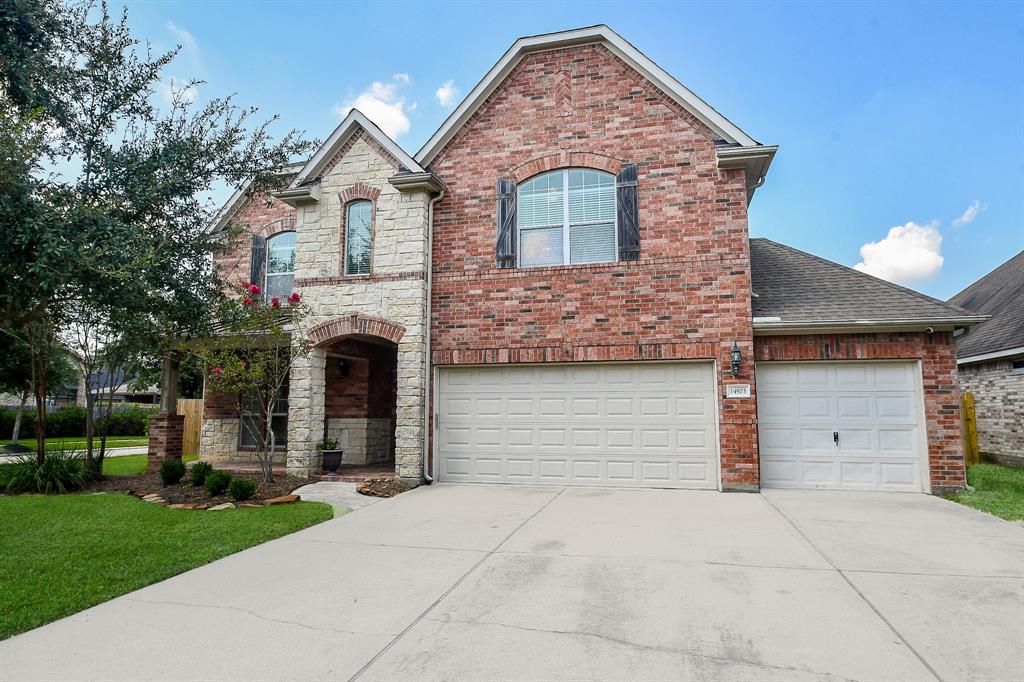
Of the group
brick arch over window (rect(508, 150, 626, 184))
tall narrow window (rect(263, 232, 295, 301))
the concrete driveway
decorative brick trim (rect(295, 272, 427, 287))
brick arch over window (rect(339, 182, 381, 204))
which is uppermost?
brick arch over window (rect(508, 150, 626, 184))

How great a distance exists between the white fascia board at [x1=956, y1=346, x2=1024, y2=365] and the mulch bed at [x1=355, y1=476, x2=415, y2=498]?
13.5 m

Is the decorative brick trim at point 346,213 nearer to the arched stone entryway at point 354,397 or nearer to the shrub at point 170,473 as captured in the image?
the arched stone entryway at point 354,397

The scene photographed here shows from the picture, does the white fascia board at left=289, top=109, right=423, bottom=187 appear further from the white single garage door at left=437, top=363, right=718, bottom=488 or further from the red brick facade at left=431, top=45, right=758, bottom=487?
the white single garage door at left=437, top=363, right=718, bottom=488

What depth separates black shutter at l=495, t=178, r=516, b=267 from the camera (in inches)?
430

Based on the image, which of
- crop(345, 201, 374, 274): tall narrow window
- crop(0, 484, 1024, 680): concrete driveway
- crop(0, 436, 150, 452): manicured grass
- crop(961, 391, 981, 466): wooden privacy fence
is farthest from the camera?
crop(0, 436, 150, 452): manicured grass

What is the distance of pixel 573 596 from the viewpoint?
4555 millimetres

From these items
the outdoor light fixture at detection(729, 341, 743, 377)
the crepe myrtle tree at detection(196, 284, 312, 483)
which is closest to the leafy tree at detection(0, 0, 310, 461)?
the crepe myrtle tree at detection(196, 284, 312, 483)

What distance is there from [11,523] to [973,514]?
41.6 feet

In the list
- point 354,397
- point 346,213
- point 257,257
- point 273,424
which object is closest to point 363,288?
point 346,213

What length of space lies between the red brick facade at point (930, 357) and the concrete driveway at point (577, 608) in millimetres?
2287

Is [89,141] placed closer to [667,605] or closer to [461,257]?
[461,257]

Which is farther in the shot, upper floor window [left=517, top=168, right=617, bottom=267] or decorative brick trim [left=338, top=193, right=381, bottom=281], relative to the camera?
decorative brick trim [left=338, top=193, right=381, bottom=281]

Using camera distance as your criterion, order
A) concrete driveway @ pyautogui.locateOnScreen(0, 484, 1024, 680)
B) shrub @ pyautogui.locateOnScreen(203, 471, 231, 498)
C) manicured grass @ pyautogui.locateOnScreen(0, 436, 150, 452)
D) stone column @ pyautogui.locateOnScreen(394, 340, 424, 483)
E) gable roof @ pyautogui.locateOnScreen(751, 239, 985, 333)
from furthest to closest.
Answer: manicured grass @ pyautogui.locateOnScreen(0, 436, 150, 452) < stone column @ pyautogui.locateOnScreen(394, 340, 424, 483) < gable roof @ pyautogui.locateOnScreen(751, 239, 985, 333) < shrub @ pyautogui.locateOnScreen(203, 471, 231, 498) < concrete driveway @ pyautogui.locateOnScreen(0, 484, 1024, 680)

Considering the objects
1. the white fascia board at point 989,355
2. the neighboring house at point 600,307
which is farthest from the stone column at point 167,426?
the white fascia board at point 989,355
